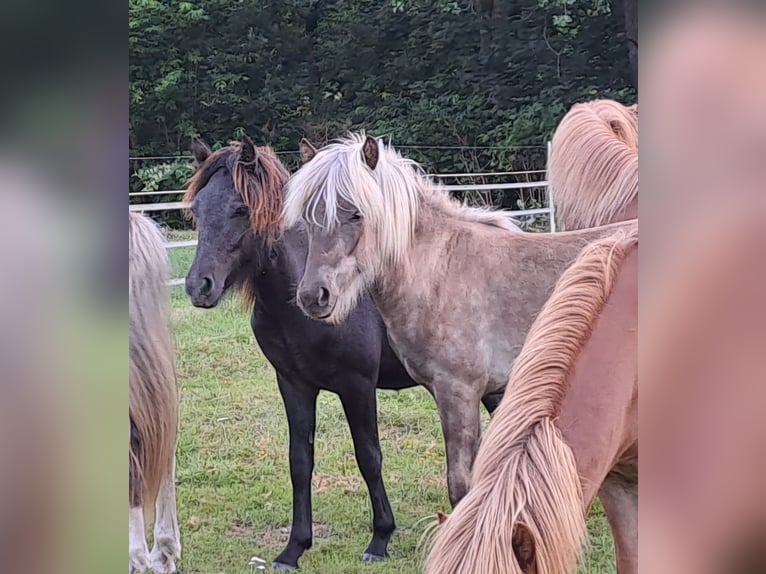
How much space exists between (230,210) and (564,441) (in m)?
1.11

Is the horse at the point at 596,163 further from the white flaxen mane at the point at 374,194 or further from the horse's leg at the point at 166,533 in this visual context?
the horse's leg at the point at 166,533

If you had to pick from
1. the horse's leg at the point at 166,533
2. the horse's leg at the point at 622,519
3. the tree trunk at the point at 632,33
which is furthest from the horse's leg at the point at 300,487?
the tree trunk at the point at 632,33

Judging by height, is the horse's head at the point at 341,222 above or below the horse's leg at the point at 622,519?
above

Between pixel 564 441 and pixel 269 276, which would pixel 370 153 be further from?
pixel 564 441

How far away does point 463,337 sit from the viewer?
2322 mm

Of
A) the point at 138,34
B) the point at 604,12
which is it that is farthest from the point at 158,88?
the point at 604,12

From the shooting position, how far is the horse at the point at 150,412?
7.98 feet

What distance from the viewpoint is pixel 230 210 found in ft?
7.85

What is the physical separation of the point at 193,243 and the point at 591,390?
1.15 m

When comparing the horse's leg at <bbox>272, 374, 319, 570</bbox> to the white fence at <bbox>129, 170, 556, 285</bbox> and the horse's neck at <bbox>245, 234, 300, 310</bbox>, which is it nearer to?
the horse's neck at <bbox>245, 234, 300, 310</bbox>

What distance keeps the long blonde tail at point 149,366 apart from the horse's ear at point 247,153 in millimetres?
314

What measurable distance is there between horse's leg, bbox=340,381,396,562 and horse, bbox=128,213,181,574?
51cm
